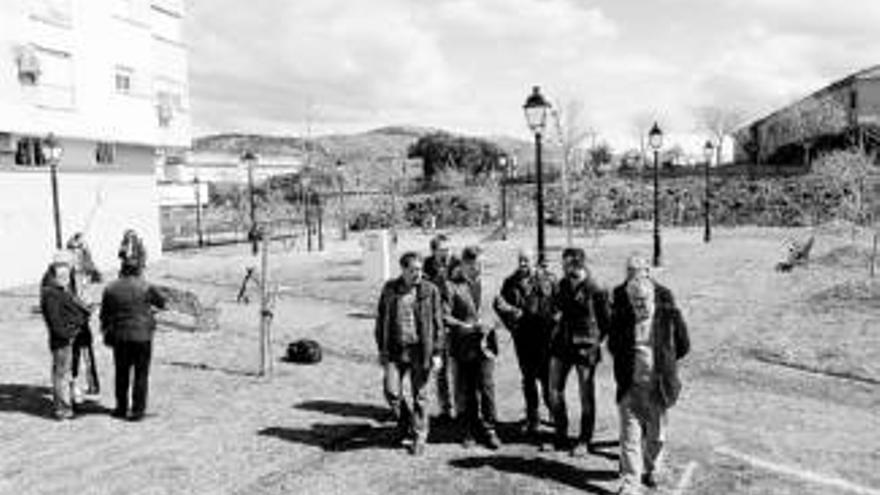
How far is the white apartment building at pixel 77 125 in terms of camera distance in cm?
2795

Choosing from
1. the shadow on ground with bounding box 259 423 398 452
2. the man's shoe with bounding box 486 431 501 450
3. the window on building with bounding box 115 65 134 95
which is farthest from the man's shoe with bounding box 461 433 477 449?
the window on building with bounding box 115 65 134 95

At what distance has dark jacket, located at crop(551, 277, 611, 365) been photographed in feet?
29.2

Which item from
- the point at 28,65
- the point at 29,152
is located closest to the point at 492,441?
the point at 28,65

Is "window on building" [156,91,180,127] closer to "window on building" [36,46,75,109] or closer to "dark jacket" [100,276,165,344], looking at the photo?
"window on building" [36,46,75,109]

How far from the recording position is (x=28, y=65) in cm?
2794

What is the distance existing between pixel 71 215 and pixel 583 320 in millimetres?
25819

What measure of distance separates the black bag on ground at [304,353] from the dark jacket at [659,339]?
7.44 meters

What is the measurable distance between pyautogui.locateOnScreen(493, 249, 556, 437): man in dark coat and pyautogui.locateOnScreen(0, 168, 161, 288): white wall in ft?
73.1

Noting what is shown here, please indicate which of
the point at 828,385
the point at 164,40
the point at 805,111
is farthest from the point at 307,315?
the point at 805,111

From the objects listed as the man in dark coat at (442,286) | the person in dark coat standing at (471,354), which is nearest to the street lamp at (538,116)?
the man in dark coat at (442,286)

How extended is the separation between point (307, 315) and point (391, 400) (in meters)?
10.8

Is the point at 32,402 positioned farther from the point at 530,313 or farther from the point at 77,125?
the point at 77,125

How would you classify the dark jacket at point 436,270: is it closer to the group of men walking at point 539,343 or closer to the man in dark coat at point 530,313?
the group of men walking at point 539,343

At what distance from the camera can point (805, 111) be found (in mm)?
78000
